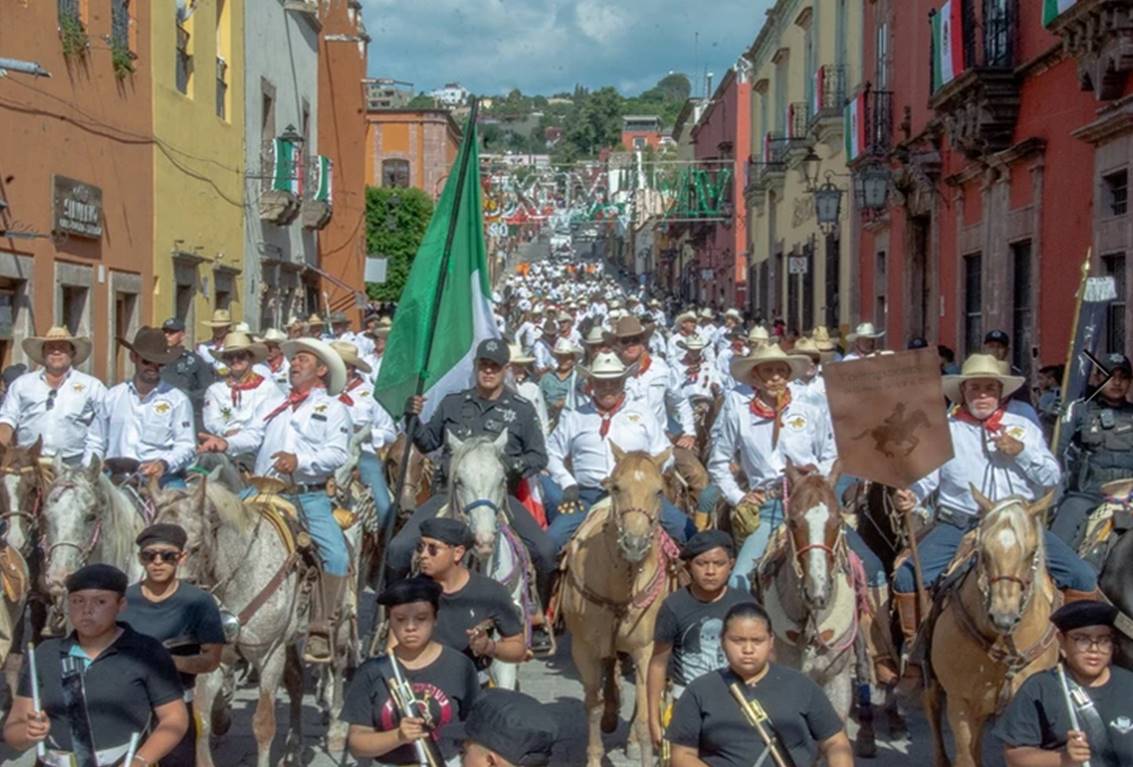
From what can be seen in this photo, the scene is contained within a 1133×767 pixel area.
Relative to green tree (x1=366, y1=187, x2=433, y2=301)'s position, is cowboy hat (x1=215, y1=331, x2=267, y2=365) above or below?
below

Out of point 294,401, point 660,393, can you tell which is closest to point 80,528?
point 294,401

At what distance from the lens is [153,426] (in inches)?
452

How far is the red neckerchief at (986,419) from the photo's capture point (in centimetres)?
924

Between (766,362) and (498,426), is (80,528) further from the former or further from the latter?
(766,362)

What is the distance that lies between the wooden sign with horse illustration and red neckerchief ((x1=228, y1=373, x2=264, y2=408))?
205 inches

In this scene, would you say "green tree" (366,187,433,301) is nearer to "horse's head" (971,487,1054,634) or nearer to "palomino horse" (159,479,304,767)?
"palomino horse" (159,479,304,767)

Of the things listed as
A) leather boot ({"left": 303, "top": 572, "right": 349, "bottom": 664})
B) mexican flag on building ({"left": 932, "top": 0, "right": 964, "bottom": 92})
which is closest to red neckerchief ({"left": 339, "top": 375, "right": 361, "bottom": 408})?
leather boot ({"left": 303, "top": 572, "right": 349, "bottom": 664})

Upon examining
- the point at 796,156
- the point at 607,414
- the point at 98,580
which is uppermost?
the point at 796,156

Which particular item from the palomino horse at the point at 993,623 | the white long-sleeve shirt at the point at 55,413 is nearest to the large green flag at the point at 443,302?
the white long-sleeve shirt at the point at 55,413

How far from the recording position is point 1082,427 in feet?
38.9

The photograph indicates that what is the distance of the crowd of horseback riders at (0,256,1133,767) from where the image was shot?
6043 millimetres

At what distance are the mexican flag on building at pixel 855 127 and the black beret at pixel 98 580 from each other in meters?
25.2

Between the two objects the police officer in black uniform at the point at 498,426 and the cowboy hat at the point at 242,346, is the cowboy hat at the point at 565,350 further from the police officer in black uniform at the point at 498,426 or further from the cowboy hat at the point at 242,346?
the police officer in black uniform at the point at 498,426

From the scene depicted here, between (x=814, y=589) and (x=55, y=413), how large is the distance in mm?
6529
